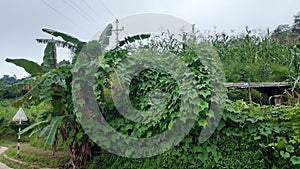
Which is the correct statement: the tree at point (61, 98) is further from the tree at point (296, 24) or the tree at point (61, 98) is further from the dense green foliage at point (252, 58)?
the tree at point (296, 24)

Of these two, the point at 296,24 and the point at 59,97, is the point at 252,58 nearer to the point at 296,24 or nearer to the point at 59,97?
the point at 59,97

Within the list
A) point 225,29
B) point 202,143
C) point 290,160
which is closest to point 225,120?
point 202,143

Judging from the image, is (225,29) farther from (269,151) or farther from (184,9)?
(269,151)

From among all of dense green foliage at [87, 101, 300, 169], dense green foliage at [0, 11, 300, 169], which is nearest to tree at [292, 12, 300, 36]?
dense green foliage at [0, 11, 300, 169]

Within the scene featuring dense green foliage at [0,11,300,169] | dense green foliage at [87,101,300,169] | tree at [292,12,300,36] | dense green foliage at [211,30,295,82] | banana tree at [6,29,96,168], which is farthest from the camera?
tree at [292,12,300,36]

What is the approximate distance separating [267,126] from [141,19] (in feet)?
9.31

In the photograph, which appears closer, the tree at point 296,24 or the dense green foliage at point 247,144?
the dense green foliage at point 247,144

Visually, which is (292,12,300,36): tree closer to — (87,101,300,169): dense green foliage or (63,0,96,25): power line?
(63,0,96,25): power line

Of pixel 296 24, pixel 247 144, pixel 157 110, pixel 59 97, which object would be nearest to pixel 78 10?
pixel 59 97

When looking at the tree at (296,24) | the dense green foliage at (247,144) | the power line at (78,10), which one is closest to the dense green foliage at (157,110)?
the dense green foliage at (247,144)

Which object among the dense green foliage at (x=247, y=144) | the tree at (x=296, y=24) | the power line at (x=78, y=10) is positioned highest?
the tree at (x=296, y=24)

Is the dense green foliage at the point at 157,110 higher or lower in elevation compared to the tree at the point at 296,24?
lower

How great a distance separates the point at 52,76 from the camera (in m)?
3.73

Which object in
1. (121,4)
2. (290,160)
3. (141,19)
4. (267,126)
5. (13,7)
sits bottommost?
(290,160)
